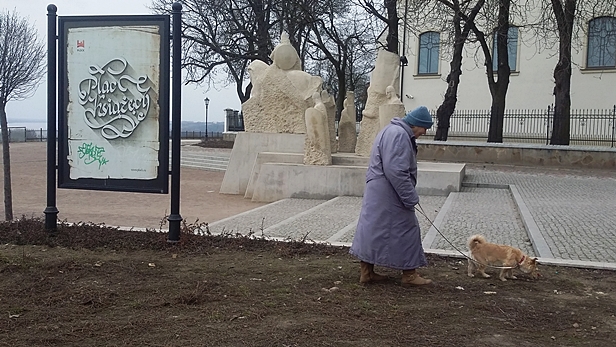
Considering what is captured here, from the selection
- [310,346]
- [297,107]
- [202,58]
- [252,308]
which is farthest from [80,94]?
[202,58]

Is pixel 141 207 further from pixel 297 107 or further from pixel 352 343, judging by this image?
pixel 352 343

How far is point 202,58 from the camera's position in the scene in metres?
32.8

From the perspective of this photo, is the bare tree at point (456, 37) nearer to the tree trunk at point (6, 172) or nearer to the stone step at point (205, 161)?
the stone step at point (205, 161)

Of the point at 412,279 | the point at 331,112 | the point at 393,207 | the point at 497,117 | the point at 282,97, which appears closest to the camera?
the point at 393,207

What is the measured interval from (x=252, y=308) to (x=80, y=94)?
12.8ft

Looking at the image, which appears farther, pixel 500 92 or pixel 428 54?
pixel 428 54

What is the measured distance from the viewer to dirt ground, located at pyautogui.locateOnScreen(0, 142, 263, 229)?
1065 centimetres

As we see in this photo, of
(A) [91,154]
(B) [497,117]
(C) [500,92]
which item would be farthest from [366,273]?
(C) [500,92]

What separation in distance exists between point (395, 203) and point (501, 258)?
4.05 feet

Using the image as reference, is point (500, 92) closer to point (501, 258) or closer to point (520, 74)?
point (520, 74)

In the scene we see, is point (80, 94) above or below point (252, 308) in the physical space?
above

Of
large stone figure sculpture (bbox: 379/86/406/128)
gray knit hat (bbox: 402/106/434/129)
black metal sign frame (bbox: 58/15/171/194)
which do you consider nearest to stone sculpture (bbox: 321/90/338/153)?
large stone figure sculpture (bbox: 379/86/406/128)

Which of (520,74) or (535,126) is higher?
(520,74)

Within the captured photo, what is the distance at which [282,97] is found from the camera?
53.2 feet
